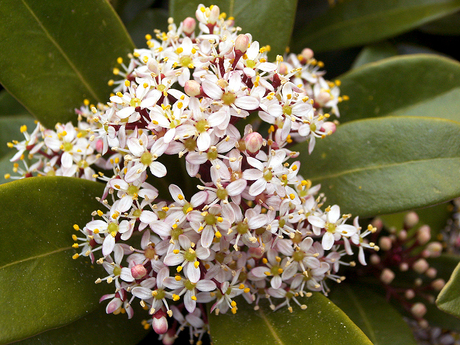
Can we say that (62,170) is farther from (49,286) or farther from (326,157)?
(326,157)

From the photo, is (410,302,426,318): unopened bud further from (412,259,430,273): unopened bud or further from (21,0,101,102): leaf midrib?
(21,0,101,102): leaf midrib

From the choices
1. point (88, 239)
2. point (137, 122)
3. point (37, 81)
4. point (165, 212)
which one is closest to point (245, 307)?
point (165, 212)

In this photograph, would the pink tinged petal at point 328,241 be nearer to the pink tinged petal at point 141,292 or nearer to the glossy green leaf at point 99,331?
the pink tinged petal at point 141,292

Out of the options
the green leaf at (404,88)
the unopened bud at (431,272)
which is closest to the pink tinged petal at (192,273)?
the green leaf at (404,88)

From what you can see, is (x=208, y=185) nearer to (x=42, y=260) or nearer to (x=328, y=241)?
(x=328, y=241)

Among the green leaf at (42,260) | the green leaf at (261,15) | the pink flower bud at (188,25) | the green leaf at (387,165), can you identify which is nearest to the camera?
the green leaf at (42,260)

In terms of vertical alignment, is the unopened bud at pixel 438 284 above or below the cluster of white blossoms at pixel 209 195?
below

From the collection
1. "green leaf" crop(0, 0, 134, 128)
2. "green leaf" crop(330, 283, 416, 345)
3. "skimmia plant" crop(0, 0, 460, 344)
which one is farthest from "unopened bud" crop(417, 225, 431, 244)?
"green leaf" crop(0, 0, 134, 128)
